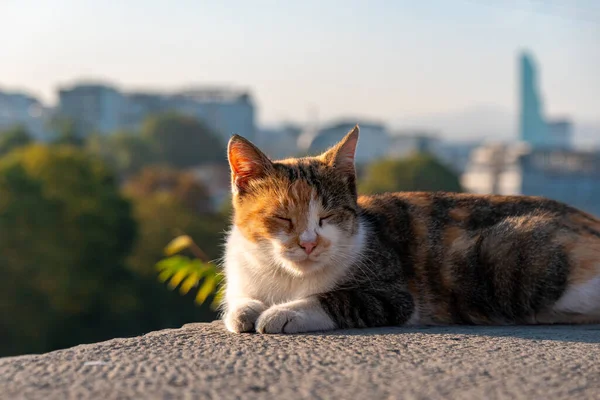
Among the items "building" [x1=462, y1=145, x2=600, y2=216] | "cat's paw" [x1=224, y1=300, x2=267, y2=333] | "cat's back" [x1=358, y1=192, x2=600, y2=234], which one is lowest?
"building" [x1=462, y1=145, x2=600, y2=216]

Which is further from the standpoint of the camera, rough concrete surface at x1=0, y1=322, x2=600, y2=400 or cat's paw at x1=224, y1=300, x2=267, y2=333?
cat's paw at x1=224, y1=300, x2=267, y2=333

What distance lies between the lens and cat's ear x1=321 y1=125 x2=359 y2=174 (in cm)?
558

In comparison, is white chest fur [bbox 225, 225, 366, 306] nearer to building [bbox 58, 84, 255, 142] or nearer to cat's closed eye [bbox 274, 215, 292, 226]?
cat's closed eye [bbox 274, 215, 292, 226]

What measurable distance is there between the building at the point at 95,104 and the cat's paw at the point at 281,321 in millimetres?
141630

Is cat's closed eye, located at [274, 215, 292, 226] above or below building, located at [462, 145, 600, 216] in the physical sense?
above

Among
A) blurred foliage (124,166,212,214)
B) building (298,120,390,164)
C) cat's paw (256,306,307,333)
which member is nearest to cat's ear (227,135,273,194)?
cat's paw (256,306,307,333)

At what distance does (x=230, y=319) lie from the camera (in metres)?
5.14

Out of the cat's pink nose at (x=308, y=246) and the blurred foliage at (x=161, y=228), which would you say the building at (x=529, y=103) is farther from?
the cat's pink nose at (x=308, y=246)

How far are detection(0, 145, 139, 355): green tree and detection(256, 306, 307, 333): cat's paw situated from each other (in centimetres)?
3245

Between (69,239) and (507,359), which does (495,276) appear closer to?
(507,359)

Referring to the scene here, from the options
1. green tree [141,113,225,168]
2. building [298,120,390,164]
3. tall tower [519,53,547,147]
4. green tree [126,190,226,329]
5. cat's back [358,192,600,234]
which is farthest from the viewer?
tall tower [519,53,547,147]

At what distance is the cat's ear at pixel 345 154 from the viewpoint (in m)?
5.58

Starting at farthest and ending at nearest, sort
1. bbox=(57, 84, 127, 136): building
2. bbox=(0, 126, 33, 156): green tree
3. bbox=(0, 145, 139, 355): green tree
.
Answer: bbox=(57, 84, 127, 136): building
bbox=(0, 126, 33, 156): green tree
bbox=(0, 145, 139, 355): green tree

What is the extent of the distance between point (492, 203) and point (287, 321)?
1.91 meters
